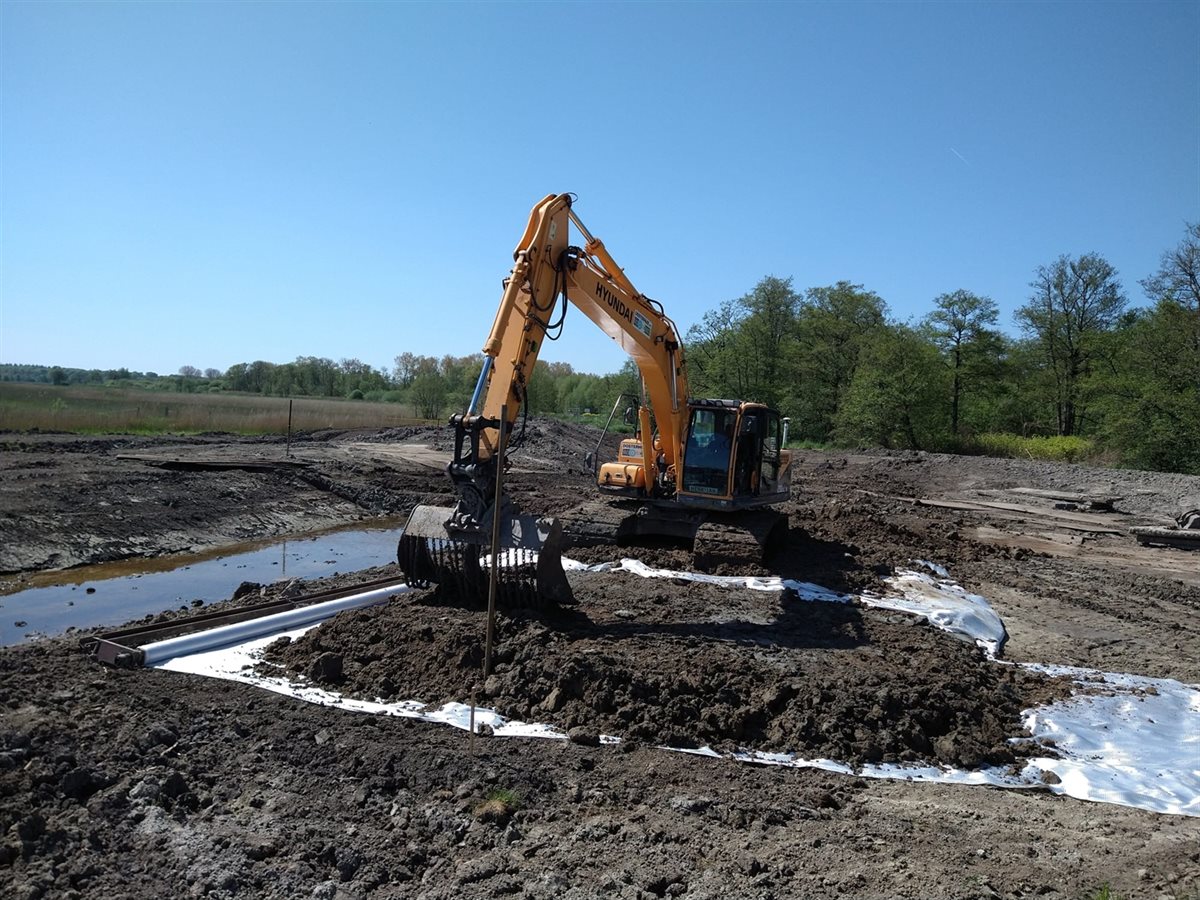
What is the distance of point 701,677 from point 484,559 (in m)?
2.85

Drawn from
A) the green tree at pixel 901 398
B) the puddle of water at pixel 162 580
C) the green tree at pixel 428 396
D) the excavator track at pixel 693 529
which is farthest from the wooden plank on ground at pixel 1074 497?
the green tree at pixel 428 396

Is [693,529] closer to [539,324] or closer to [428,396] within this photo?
[539,324]

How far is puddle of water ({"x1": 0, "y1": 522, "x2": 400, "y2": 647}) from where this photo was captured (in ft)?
30.8

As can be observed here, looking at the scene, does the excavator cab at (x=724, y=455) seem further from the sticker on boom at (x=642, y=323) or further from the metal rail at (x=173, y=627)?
the metal rail at (x=173, y=627)

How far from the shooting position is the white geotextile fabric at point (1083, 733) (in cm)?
530

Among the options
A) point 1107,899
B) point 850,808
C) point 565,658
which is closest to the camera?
point 1107,899

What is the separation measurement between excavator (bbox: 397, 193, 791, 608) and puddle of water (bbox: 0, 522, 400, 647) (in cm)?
378

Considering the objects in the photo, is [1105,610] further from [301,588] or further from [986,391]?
[986,391]

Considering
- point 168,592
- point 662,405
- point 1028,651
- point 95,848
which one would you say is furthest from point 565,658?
point 168,592

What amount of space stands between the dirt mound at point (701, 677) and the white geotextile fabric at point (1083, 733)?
15 centimetres

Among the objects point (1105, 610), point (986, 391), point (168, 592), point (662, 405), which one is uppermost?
point (986, 391)

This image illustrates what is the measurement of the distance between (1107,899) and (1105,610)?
25.8 ft

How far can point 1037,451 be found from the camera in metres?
32.7

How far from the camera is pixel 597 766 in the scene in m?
5.20
